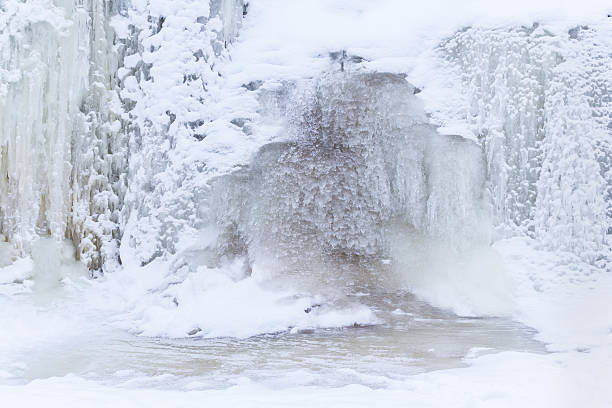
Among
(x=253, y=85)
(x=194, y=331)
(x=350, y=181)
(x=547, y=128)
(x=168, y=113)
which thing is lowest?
(x=194, y=331)

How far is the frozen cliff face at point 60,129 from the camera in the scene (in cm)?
812

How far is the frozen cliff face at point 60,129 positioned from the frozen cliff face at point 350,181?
1483mm

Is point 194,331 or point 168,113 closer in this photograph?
point 194,331

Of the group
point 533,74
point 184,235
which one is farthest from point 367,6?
point 184,235

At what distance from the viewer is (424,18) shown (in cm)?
893

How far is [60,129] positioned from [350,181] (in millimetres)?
3681

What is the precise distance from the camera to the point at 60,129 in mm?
8203

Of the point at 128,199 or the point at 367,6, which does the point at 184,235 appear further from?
the point at 367,6

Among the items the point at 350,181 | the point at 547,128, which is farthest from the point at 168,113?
the point at 547,128

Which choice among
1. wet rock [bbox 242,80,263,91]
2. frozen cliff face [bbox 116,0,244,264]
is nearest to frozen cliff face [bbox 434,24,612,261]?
wet rock [bbox 242,80,263,91]

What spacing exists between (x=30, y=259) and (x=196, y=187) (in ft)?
7.17

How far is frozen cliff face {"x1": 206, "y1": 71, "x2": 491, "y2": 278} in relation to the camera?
8.28 m

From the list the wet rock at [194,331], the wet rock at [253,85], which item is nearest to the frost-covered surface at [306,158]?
the wet rock at [253,85]

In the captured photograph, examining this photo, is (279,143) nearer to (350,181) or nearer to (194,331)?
(350,181)
